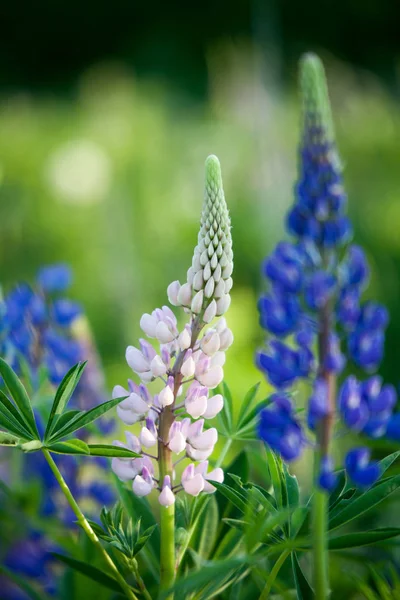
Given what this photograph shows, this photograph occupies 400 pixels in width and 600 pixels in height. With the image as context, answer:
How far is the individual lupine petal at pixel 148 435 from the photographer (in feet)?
1.43

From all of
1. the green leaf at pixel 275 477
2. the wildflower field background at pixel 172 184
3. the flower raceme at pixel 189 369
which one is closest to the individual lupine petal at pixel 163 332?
the flower raceme at pixel 189 369

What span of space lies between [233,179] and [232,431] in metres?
1.76

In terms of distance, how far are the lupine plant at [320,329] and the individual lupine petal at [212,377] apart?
0.03 metres

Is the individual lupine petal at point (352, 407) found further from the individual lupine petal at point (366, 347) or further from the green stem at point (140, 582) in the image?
the green stem at point (140, 582)

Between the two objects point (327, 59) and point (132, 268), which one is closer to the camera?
point (132, 268)

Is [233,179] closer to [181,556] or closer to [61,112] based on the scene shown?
[61,112]

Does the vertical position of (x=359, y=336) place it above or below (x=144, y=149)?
below

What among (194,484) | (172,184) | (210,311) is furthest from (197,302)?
(172,184)

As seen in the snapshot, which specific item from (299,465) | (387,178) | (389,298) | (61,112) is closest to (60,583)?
(299,465)

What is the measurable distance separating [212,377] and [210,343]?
2 cm

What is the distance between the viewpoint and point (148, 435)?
439mm

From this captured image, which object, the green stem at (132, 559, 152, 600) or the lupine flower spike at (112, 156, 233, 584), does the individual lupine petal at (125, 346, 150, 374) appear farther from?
the green stem at (132, 559, 152, 600)

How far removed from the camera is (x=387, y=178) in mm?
Answer: 2117

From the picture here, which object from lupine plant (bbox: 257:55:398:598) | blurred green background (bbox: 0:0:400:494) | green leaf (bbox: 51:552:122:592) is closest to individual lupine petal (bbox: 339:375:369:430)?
lupine plant (bbox: 257:55:398:598)
